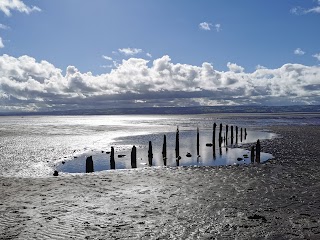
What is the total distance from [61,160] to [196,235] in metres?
27.1

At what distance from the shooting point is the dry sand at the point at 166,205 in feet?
38.8

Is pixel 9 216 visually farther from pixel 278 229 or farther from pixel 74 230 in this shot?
pixel 278 229

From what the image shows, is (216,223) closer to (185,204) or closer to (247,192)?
(185,204)

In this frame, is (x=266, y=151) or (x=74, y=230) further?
(x=266, y=151)

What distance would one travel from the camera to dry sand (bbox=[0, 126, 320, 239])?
38.8ft

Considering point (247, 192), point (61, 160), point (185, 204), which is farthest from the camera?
point (61, 160)

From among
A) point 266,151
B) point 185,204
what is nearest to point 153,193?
point 185,204

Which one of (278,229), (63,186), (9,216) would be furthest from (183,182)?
(9,216)

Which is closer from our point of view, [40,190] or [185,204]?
[185,204]

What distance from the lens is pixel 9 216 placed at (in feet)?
45.4

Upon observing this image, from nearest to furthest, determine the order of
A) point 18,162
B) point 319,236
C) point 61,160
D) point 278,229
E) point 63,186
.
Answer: point 319,236 < point 278,229 < point 63,186 < point 18,162 < point 61,160

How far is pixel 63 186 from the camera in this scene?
20359 mm

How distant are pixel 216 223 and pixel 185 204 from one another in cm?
305

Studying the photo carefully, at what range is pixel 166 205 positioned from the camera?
50.5ft
